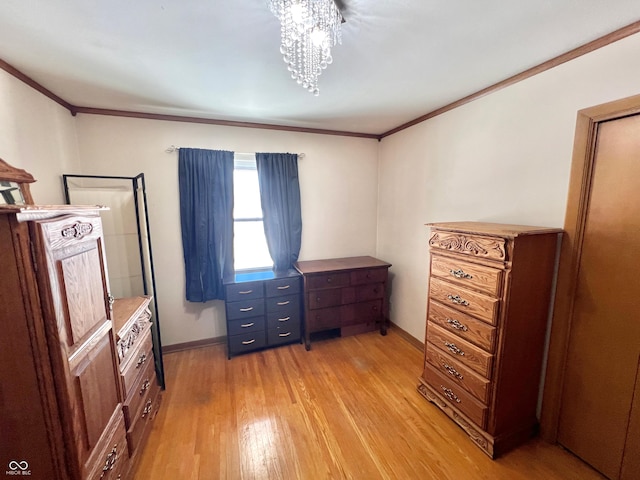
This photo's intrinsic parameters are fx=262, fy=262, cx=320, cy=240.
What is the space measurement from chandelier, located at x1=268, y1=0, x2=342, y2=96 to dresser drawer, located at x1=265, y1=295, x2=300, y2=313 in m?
2.06

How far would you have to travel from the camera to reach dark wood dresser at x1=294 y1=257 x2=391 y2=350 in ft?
9.53

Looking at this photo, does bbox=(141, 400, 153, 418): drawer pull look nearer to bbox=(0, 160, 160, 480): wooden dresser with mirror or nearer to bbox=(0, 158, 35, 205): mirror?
bbox=(0, 160, 160, 480): wooden dresser with mirror

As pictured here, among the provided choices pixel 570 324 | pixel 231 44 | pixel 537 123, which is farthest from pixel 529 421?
pixel 231 44

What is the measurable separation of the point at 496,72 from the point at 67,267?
2.68 meters

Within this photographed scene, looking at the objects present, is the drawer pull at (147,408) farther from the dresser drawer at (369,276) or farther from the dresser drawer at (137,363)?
the dresser drawer at (369,276)

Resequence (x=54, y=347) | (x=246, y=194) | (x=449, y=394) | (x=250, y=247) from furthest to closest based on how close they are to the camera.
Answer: (x=250, y=247) → (x=246, y=194) → (x=449, y=394) → (x=54, y=347)

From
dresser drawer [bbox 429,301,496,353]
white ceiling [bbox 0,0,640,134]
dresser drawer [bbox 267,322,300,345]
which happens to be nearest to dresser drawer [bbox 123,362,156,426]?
dresser drawer [bbox 267,322,300,345]

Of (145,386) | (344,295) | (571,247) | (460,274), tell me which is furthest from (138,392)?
(571,247)

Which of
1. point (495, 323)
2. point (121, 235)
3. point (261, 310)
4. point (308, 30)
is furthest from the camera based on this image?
point (261, 310)

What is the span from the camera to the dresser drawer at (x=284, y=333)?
288 cm

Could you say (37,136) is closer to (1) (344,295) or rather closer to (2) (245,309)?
(2) (245,309)

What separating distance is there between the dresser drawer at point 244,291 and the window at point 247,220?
1.21ft

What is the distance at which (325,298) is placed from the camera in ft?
9.70

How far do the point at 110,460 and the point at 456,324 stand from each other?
2143mm
